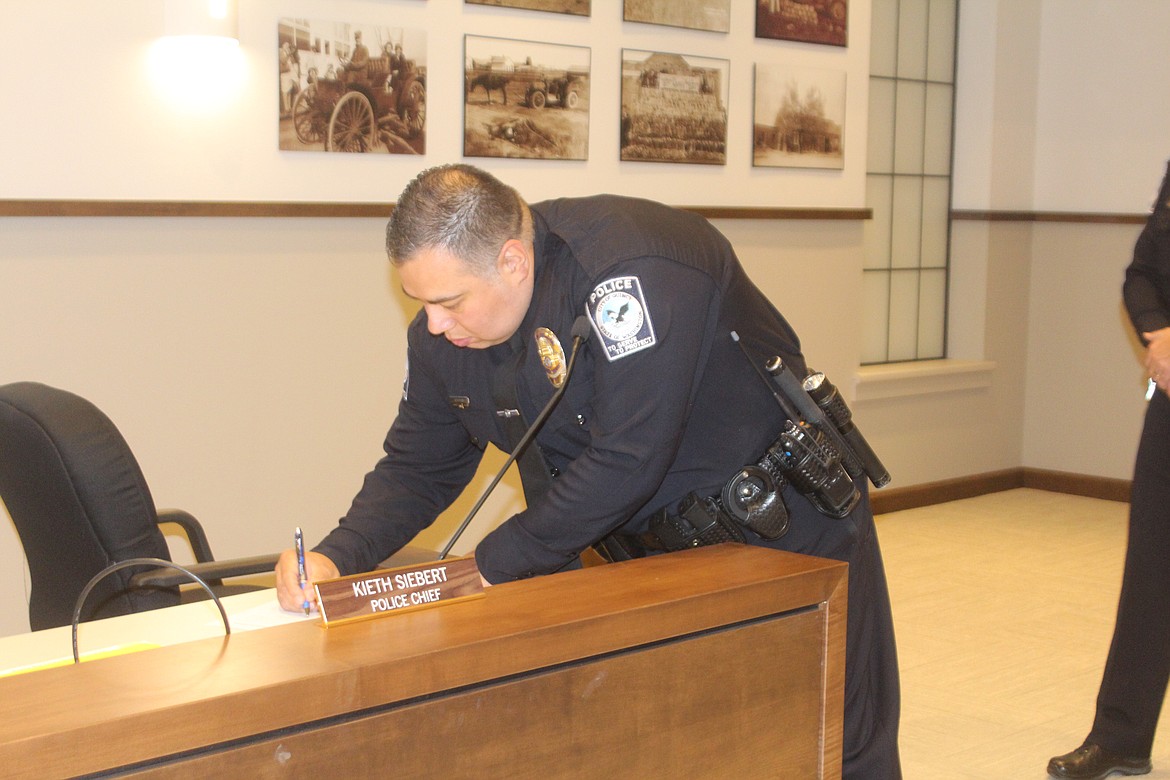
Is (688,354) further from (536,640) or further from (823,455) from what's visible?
(536,640)

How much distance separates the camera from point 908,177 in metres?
6.12

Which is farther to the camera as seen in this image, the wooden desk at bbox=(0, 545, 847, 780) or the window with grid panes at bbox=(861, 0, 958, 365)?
the window with grid panes at bbox=(861, 0, 958, 365)

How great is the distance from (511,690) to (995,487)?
5545 mm

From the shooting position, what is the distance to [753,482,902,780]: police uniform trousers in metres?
1.91

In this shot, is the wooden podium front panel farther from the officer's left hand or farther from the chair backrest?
the officer's left hand

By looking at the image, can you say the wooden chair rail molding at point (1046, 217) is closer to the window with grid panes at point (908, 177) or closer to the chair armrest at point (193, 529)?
the window with grid panes at point (908, 177)

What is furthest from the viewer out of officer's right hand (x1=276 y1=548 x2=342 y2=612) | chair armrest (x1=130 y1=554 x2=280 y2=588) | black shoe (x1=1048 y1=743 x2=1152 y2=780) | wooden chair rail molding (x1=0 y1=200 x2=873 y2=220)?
wooden chair rail molding (x1=0 y1=200 x2=873 y2=220)

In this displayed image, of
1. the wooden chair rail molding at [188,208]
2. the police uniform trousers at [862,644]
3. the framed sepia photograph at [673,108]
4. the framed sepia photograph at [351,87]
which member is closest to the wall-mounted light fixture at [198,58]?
the framed sepia photograph at [351,87]

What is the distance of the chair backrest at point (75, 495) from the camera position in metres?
2.32

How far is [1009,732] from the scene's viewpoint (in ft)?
11.0

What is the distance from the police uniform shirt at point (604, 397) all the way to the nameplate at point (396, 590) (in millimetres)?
280

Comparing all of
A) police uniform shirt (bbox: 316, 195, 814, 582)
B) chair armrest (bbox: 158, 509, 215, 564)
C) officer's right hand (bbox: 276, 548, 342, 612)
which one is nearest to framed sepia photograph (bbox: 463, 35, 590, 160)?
chair armrest (bbox: 158, 509, 215, 564)

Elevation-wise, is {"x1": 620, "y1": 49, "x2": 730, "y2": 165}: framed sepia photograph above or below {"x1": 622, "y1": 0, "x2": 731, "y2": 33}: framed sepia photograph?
below

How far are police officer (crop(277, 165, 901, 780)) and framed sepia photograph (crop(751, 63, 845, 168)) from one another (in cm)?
321
